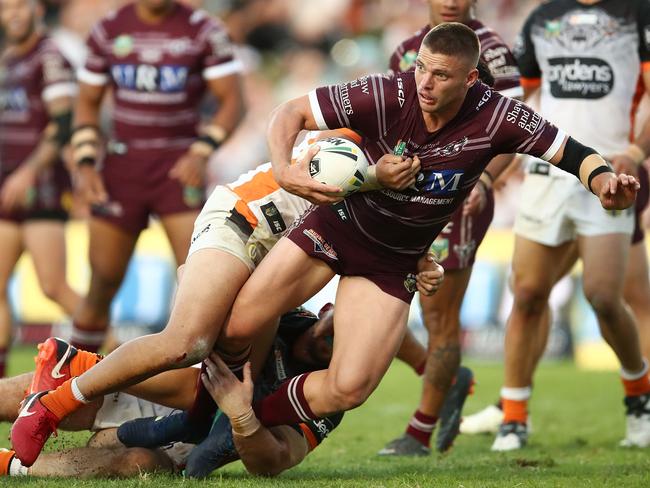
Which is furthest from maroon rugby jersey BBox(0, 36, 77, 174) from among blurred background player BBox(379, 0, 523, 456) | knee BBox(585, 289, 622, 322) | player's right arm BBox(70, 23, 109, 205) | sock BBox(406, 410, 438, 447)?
knee BBox(585, 289, 622, 322)

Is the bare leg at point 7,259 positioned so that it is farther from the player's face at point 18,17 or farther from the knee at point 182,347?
the knee at point 182,347

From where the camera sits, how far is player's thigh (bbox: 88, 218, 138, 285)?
9133 mm

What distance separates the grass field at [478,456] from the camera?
5.72 m

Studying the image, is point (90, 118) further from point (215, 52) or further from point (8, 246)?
point (8, 246)

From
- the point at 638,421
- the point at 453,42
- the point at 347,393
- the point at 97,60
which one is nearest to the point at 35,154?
the point at 97,60

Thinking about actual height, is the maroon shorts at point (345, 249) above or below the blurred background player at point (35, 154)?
above

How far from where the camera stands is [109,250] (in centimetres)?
913

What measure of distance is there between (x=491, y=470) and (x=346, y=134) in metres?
1.94

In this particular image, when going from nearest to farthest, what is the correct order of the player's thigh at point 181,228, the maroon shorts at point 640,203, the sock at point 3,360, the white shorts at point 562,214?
the white shorts at point 562,214, the maroon shorts at point 640,203, the player's thigh at point 181,228, the sock at point 3,360

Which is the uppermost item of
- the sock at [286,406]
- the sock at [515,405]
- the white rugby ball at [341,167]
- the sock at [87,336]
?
the white rugby ball at [341,167]

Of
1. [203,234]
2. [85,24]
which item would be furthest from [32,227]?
[85,24]

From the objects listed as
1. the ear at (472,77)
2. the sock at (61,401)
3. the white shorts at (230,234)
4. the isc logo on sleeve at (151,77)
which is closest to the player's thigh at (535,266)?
the white shorts at (230,234)

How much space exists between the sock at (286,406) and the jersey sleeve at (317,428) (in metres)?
0.25

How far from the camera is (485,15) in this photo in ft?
56.9
